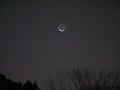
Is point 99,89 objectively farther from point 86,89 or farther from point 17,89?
point 17,89

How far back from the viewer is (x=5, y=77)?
80.1ft

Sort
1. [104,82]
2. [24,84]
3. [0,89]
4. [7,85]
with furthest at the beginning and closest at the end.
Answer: [104,82] < [24,84] < [7,85] < [0,89]

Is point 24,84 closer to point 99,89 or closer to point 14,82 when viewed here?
point 14,82

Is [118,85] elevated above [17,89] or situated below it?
above

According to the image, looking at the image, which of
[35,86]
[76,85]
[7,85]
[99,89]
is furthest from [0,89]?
[99,89]

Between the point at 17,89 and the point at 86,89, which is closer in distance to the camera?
the point at 17,89

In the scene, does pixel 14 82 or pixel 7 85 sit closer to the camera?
pixel 7 85

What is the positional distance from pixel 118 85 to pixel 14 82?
20284 mm

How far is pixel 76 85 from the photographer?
29969 millimetres

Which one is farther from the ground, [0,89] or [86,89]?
[86,89]

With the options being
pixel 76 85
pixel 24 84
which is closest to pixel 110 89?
pixel 76 85

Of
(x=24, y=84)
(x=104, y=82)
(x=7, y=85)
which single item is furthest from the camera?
(x=104, y=82)

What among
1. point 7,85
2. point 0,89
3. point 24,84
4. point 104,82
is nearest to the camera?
point 0,89

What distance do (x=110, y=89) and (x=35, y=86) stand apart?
15.3 meters
